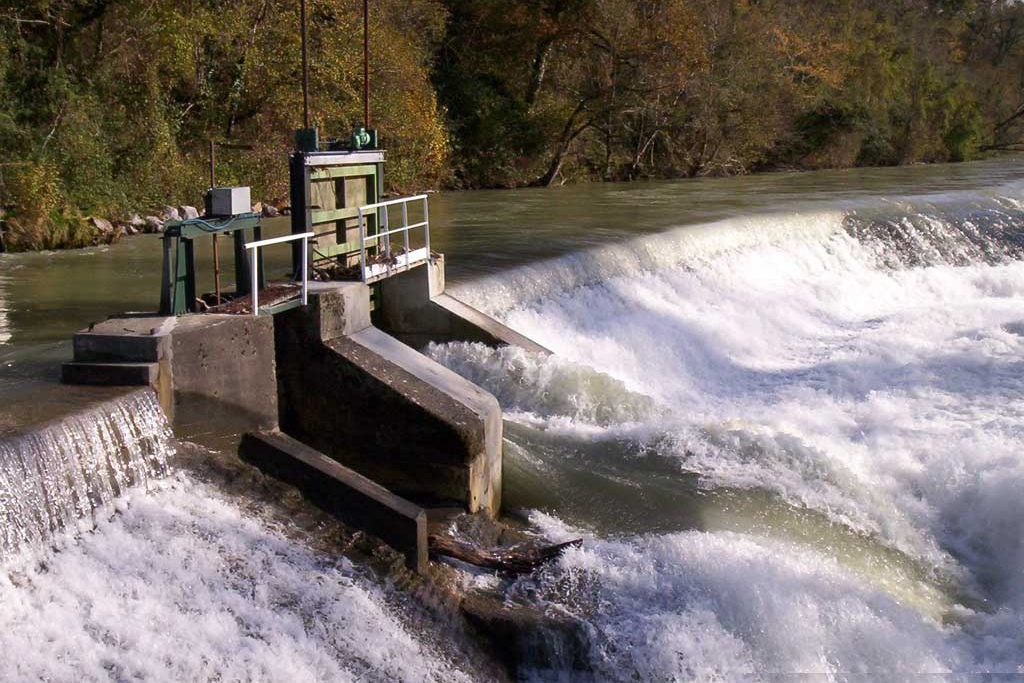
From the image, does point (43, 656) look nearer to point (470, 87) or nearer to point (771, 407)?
point (771, 407)

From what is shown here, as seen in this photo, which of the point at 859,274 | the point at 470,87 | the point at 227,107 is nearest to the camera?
the point at 859,274

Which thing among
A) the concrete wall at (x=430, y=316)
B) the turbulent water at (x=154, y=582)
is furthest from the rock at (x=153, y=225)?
the turbulent water at (x=154, y=582)

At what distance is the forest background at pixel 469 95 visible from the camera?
21.5m

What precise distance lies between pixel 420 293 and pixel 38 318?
4.15 meters

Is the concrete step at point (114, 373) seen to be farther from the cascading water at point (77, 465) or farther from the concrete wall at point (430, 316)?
the concrete wall at point (430, 316)

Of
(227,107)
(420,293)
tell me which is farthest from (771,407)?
(227,107)

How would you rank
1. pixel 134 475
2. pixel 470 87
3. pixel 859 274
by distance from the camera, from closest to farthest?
pixel 134 475 < pixel 859 274 < pixel 470 87

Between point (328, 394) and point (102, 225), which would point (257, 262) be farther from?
point (102, 225)

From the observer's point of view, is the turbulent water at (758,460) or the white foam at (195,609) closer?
the white foam at (195,609)

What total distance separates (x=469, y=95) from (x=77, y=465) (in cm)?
2789

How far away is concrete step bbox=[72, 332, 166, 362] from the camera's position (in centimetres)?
751

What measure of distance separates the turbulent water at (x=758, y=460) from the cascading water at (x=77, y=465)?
2683 millimetres

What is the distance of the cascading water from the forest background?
41.2 ft

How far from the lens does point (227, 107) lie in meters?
25.7
